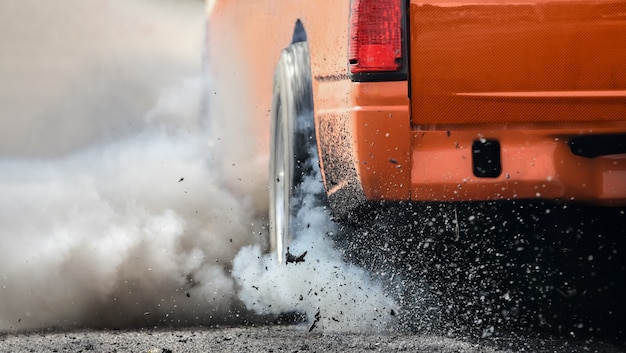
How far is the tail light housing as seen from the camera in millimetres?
3992

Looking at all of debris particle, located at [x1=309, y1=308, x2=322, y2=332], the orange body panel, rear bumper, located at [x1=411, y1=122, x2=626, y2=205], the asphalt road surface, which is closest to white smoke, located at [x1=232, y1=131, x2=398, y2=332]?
debris particle, located at [x1=309, y1=308, x2=322, y2=332]

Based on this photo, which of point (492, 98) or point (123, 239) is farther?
point (123, 239)

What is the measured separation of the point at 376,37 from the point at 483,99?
16.8 inches

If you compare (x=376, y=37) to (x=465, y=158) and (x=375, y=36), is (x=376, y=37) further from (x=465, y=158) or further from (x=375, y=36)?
(x=465, y=158)

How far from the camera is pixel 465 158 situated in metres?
4.05

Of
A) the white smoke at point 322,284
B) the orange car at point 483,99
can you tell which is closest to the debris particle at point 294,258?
the white smoke at point 322,284

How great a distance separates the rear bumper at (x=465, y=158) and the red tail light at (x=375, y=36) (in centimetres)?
7

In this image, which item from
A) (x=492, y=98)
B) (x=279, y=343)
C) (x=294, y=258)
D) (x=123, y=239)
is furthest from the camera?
(x=123, y=239)

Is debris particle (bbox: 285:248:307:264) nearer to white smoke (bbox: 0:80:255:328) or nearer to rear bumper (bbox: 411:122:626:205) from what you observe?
white smoke (bbox: 0:80:255:328)

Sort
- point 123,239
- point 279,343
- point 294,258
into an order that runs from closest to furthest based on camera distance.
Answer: point 279,343, point 294,258, point 123,239

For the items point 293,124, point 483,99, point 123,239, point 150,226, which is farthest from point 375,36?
point 150,226

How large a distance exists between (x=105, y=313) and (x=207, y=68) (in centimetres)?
252

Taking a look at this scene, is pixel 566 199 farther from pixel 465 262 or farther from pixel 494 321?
pixel 494 321

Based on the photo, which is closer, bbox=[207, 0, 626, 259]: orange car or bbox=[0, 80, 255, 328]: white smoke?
bbox=[207, 0, 626, 259]: orange car
